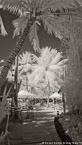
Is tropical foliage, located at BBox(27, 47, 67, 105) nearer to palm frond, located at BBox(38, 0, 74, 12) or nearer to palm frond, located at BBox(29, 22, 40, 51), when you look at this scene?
palm frond, located at BBox(29, 22, 40, 51)

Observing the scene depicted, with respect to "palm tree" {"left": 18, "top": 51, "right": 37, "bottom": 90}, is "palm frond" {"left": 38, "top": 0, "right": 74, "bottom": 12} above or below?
above

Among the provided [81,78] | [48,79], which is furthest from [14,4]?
[48,79]

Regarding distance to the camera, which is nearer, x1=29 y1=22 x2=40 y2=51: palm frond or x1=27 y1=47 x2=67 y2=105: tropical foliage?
x1=29 y1=22 x2=40 y2=51: palm frond

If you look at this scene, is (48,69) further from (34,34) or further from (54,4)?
(54,4)

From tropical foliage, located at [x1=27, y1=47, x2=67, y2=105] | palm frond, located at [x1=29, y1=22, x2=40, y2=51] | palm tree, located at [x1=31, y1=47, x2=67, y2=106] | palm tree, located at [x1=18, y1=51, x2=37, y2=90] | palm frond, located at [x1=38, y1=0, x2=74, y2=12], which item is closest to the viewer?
palm frond, located at [x1=38, y1=0, x2=74, y2=12]

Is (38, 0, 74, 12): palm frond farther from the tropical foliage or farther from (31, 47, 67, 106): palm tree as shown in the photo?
(31, 47, 67, 106): palm tree

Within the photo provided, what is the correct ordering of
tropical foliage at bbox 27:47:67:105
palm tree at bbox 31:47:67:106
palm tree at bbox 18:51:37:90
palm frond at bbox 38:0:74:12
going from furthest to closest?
palm tree at bbox 18:51:37:90 < palm tree at bbox 31:47:67:106 < tropical foliage at bbox 27:47:67:105 < palm frond at bbox 38:0:74:12

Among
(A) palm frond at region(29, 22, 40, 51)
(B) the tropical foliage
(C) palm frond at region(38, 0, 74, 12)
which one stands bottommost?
(B) the tropical foliage

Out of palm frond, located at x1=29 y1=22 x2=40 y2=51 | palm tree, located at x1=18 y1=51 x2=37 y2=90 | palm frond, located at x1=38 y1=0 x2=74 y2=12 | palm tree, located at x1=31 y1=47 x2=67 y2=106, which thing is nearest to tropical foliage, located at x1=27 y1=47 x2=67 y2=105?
palm tree, located at x1=31 y1=47 x2=67 y2=106

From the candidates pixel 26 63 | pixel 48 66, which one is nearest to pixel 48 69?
pixel 48 66

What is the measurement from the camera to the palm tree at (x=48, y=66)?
49.3 metres

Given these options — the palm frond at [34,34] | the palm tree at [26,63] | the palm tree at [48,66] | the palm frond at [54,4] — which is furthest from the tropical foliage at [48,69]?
the palm frond at [54,4]

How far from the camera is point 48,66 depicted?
5141cm

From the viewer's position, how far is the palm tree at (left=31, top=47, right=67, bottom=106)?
162 ft
